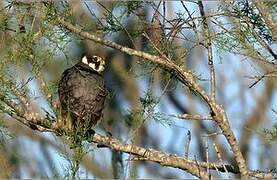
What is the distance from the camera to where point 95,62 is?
14.4 feet

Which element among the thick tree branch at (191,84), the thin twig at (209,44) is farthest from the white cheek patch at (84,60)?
the thin twig at (209,44)

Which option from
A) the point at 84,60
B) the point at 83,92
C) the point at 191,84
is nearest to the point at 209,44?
the point at 191,84

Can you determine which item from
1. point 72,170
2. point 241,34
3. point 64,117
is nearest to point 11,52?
point 64,117

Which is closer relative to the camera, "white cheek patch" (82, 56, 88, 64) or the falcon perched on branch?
the falcon perched on branch

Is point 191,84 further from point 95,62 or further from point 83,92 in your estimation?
point 95,62

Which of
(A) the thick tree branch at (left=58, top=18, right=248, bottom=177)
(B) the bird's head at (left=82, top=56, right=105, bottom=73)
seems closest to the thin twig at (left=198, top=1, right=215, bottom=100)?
(A) the thick tree branch at (left=58, top=18, right=248, bottom=177)

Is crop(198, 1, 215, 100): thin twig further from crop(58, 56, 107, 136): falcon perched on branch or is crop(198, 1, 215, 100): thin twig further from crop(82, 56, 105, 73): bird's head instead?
crop(82, 56, 105, 73): bird's head

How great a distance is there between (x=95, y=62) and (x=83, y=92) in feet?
0.99

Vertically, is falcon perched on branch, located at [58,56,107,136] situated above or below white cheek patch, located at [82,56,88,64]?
below

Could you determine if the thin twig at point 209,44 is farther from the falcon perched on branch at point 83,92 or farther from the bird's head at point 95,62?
the bird's head at point 95,62

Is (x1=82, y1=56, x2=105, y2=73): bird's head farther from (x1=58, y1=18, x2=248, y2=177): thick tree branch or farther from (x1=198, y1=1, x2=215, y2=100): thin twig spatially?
(x1=198, y1=1, x2=215, y2=100): thin twig

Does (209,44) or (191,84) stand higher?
(209,44)

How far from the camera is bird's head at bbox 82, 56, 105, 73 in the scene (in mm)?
4340

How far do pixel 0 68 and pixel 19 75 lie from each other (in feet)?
0.33
